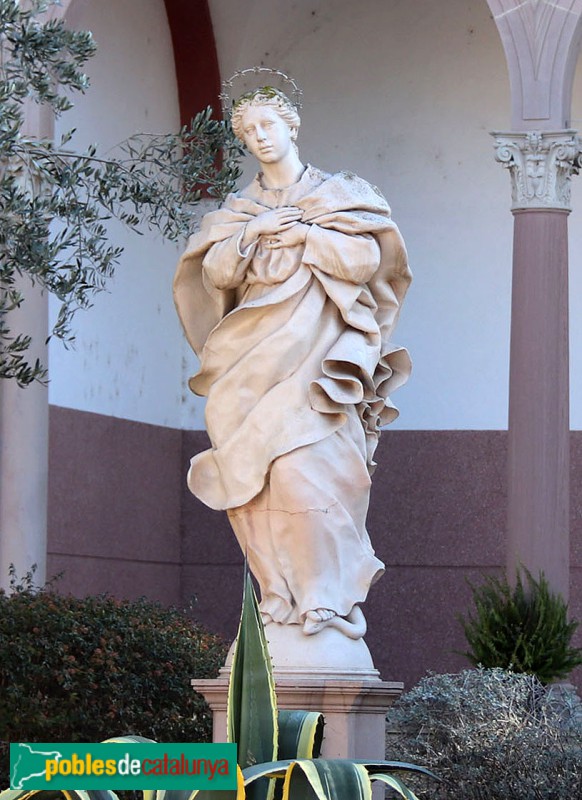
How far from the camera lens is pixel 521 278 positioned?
1066cm

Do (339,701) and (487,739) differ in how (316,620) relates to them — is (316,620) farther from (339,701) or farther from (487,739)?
(487,739)

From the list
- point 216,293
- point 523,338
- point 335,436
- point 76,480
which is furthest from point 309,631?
point 76,480

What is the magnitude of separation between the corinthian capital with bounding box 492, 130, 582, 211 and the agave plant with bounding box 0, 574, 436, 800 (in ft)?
21.0

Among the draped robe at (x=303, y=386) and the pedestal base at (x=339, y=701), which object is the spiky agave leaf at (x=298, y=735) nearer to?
the pedestal base at (x=339, y=701)

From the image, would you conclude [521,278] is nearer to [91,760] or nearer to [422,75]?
[422,75]

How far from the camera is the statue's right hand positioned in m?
5.93

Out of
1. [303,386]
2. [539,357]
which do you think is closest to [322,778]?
[303,386]

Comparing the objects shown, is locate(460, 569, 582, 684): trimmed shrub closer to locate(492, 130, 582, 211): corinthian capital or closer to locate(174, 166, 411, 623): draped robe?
locate(492, 130, 582, 211): corinthian capital

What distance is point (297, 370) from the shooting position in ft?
19.1

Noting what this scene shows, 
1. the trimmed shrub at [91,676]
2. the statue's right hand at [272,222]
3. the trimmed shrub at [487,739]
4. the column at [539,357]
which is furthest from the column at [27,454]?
the statue's right hand at [272,222]

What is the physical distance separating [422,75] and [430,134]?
46 cm

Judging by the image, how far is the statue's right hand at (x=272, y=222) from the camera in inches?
233

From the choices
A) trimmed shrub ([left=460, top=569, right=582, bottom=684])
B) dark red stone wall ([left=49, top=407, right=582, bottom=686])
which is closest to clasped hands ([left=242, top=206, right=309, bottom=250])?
trimmed shrub ([left=460, top=569, right=582, bottom=684])

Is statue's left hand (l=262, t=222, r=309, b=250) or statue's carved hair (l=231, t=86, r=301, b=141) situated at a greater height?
statue's carved hair (l=231, t=86, r=301, b=141)
